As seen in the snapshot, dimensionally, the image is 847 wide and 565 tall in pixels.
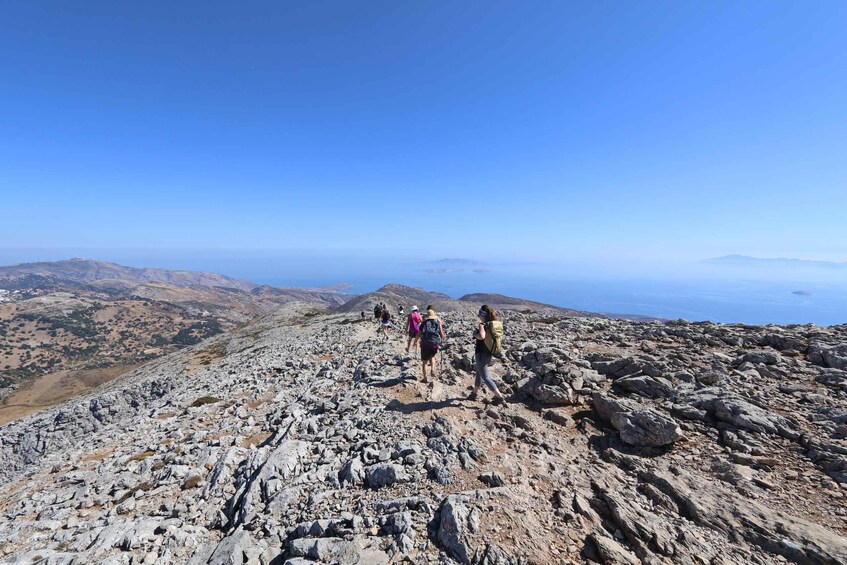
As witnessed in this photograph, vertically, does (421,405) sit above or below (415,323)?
below

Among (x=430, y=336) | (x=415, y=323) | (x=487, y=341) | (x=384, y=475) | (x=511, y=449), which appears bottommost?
(x=384, y=475)

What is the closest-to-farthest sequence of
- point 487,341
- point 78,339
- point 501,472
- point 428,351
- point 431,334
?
point 501,472 < point 487,341 < point 431,334 < point 428,351 < point 78,339

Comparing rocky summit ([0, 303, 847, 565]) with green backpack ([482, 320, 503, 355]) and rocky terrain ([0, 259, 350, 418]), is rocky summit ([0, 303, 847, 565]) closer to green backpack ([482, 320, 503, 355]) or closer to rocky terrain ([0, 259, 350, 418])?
green backpack ([482, 320, 503, 355])

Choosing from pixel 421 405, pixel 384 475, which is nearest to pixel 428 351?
pixel 421 405

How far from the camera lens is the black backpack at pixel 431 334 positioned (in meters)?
12.8

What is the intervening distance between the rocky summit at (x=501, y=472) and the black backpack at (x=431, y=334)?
1.80m

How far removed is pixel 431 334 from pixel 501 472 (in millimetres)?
5939

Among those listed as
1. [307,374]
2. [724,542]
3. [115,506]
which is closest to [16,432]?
[307,374]

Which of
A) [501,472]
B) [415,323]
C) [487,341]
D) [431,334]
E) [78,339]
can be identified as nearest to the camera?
[501,472]

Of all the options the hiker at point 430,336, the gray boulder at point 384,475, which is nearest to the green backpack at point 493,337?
the hiker at point 430,336

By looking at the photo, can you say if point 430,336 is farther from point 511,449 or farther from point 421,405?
point 511,449

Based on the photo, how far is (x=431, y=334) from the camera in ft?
42.5

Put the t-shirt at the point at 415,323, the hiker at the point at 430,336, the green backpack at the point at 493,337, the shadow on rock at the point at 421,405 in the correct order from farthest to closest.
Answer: the t-shirt at the point at 415,323
the hiker at the point at 430,336
the shadow on rock at the point at 421,405
the green backpack at the point at 493,337

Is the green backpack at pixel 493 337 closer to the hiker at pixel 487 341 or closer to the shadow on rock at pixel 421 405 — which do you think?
the hiker at pixel 487 341
